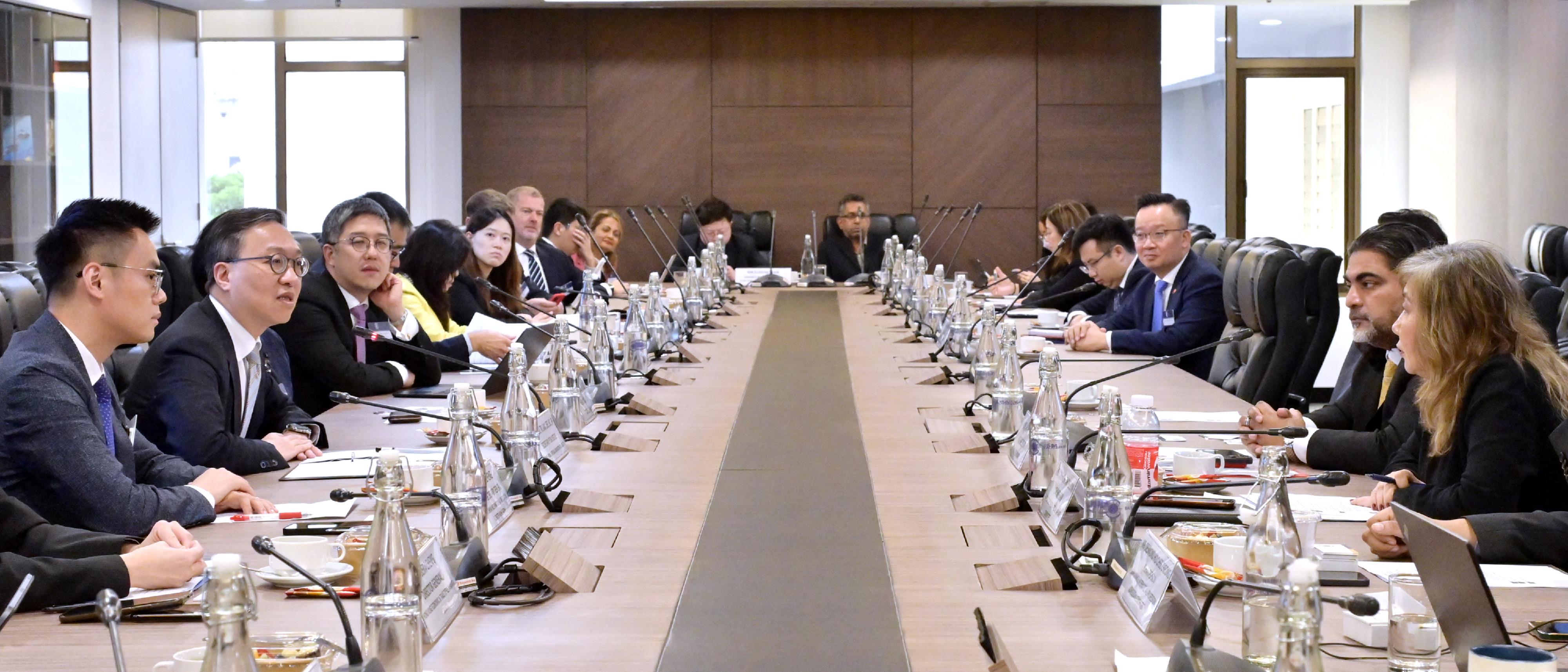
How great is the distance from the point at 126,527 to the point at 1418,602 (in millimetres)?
1717

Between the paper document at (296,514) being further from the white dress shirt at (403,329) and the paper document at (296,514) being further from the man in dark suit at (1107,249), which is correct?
the man in dark suit at (1107,249)

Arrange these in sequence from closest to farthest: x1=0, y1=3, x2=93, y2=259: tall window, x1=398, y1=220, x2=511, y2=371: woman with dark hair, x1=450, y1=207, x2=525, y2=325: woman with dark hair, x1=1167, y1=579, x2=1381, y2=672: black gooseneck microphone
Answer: x1=1167, y1=579, x2=1381, y2=672: black gooseneck microphone
x1=398, y1=220, x2=511, y2=371: woman with dark hair
x1=450, y1=207, x2=525, y2=325: woman with dark hair
x1=0, y1=3, x2=93, y2=259: tall window

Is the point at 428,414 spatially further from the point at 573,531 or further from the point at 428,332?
the point at 428,332

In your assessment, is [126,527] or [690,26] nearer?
[126,527]

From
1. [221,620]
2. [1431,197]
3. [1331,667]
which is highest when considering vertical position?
[1431,197]

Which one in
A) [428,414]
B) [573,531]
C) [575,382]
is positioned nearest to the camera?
[573,531]

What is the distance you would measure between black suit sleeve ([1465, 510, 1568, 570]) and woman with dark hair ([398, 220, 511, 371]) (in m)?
3.24

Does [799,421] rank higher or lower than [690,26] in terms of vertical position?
lower

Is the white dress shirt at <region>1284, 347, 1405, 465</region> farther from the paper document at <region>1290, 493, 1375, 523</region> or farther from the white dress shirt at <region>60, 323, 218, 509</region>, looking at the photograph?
the white dress shirt at <region>60, 323, 218, 509</region>

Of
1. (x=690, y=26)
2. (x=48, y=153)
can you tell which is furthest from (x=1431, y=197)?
(x=48, y=153)

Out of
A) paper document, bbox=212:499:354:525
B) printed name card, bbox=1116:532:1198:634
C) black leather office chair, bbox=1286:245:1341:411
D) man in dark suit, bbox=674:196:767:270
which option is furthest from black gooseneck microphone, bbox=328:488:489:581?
man in dark suit, bbox=674:196:767:270

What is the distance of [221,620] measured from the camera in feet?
3.50

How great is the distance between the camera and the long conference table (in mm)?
1532

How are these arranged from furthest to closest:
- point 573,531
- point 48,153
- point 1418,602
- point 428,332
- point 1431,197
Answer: point 1431,197
point 48,153
point 428,332
point 573,531
point 1418,602
